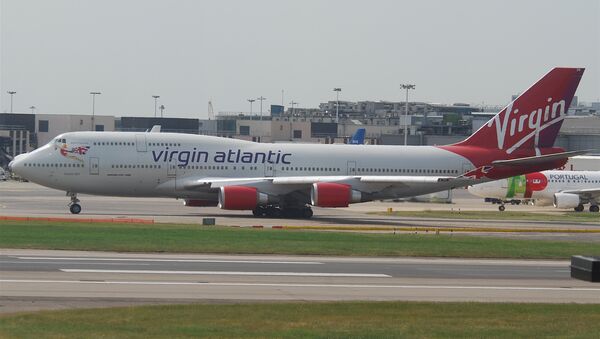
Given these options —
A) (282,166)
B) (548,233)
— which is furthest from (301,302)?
(282,166)

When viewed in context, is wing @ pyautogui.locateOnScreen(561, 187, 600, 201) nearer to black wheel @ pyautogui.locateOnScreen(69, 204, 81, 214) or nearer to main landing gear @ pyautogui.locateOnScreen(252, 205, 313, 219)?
main landing gear @ pyautogui.locateOnScreen(252, 205, 313, 219)

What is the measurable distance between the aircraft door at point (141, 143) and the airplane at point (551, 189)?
2713 cm

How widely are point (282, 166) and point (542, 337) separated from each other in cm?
3777

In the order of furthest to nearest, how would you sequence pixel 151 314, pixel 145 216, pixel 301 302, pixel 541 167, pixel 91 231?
pixel 541 167
pixel 145 216
pixel 91 231
pixel 301 302
pixel 151 314

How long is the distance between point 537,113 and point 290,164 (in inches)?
509

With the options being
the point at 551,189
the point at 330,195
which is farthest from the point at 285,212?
the point at 551,189

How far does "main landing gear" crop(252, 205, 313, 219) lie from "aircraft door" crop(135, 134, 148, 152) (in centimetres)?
613

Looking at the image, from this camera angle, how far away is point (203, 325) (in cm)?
1709

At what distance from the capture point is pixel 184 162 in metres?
52.6

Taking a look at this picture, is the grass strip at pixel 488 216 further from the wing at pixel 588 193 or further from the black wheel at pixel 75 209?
the black wheel at pixel 75 209

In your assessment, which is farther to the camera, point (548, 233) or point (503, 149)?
point (503, 149)

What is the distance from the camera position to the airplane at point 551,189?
71875 millimetres

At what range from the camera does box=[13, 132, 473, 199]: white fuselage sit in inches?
2035

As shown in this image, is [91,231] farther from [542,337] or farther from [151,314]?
[542,337]
